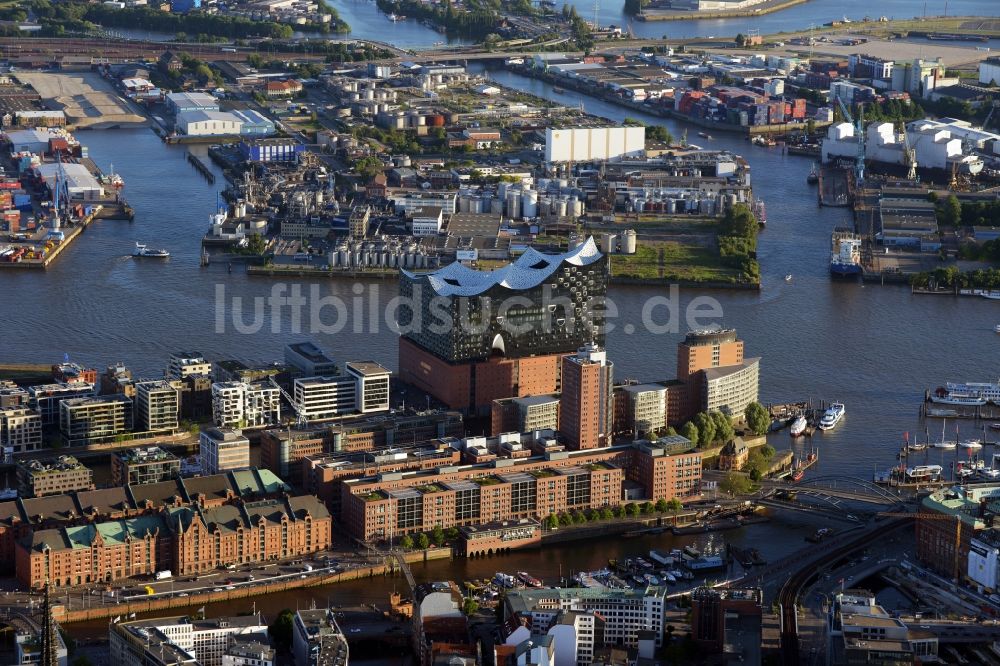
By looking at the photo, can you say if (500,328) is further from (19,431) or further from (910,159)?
(910,159)

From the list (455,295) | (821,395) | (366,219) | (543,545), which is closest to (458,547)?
(543,545)

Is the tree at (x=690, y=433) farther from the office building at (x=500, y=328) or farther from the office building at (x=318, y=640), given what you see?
the office building at (x=318, y=640)

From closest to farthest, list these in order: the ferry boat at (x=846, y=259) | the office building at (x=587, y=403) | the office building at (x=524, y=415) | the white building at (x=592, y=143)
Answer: the office building at (x=587, y=403), the office building at (x=524, y=415), the ferry boat at (x=846, y=259), the white building at (x=592, y=143)

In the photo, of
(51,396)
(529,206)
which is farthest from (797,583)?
(529,206)

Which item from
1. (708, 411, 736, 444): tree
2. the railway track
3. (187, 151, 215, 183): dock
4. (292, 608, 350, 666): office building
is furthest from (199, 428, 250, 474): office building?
(187, 151, 215, 183): dock

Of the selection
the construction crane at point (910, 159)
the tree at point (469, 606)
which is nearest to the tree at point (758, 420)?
the tree at point (469, 606)

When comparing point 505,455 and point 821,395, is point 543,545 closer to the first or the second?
point 505,455
